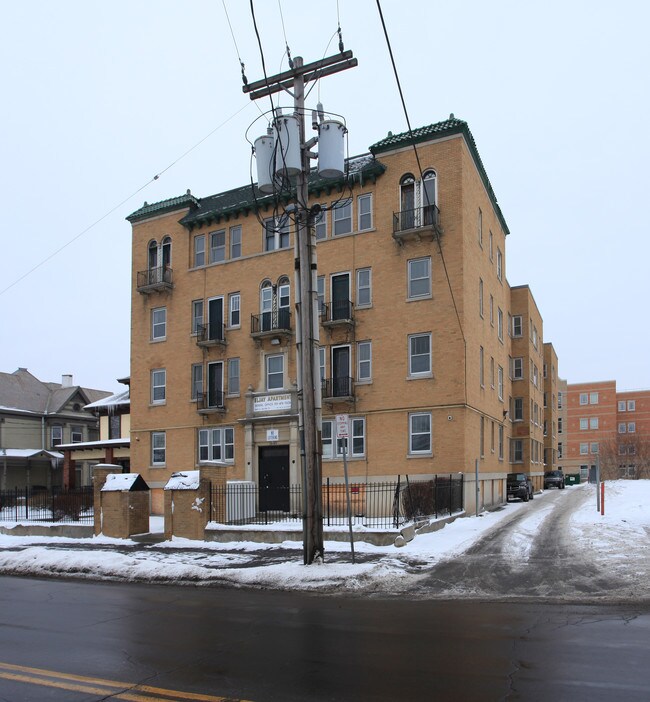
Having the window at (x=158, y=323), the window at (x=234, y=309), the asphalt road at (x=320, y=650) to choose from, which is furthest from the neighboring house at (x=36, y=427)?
the asphalt road at (x=320, y=650)

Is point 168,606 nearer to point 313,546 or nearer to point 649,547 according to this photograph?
point 313,546

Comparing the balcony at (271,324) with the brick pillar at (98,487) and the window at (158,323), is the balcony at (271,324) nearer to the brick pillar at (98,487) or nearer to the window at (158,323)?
the window at (158,323)

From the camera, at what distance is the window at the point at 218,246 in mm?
31566

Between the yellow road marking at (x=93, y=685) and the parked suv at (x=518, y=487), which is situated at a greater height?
the yellow road marking at (x=93, y=685)

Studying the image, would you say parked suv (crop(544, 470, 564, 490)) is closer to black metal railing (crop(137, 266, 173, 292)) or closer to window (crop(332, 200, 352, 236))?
window (crop(332, 200, 352, 236))

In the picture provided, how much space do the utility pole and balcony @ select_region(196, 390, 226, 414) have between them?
16.6 m

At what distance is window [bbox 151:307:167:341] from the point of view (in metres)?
33.1

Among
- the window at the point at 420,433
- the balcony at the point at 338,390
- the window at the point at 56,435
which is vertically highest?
the balcony at the point at 338,390

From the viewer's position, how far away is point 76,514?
2453 centimetres

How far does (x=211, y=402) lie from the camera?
30469 mm

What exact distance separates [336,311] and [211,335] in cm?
665

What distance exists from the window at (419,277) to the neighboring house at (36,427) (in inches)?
1344

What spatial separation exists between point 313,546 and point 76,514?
569 inches

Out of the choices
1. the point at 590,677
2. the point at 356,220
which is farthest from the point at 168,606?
the point at 356,220
